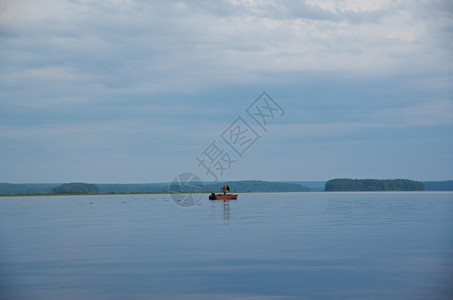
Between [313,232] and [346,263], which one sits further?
[313,232]

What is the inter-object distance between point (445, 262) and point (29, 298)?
1772cm

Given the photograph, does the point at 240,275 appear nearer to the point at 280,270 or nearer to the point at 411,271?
the point at 280,270

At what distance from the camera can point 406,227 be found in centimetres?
4272

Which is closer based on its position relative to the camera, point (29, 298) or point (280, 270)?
point (29, 298)

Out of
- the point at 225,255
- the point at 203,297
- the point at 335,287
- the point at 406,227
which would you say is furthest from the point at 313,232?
the point at 203,297

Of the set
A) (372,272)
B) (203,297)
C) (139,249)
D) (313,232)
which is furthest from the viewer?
(313,232)

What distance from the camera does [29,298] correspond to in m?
18.1

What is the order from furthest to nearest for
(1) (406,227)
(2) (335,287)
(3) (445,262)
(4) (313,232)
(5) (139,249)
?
(1) (406,227) → (4) (313,232) → (5) (139,249) → (3) (445,262) → (2) (335,287)

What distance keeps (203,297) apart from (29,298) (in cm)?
579

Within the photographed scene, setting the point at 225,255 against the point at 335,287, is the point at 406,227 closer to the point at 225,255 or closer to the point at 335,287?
the point at 225,255

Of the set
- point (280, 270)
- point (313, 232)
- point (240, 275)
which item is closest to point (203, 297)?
point (240, 275)

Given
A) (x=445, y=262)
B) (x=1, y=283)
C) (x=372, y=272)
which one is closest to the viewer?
(x=1, y=283)

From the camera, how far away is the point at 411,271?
2247 cm

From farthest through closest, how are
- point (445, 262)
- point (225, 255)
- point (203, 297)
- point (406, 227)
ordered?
point (406, 227) → point (225, 255) → point (445, 262) → point (203, 297)
